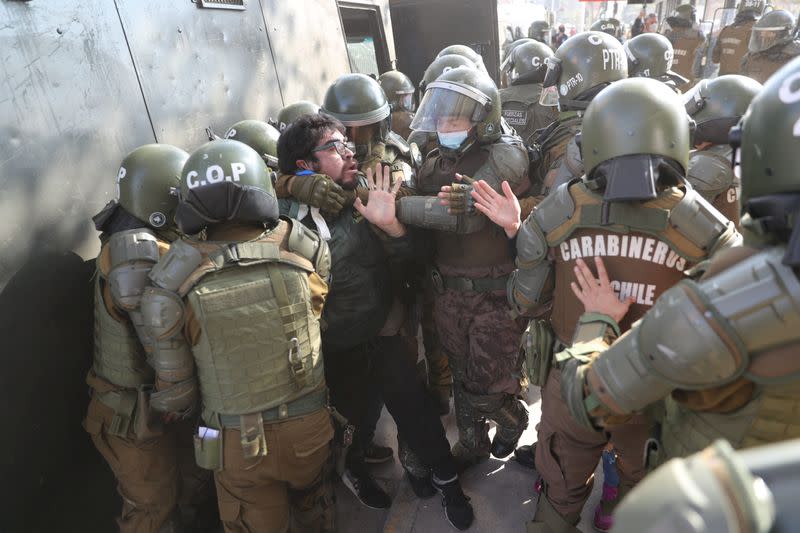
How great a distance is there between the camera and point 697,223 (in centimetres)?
162

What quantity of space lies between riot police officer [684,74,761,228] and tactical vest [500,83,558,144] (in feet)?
6.67

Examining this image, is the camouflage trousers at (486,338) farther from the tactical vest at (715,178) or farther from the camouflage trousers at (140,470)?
the camouflage trousers at (140,470)

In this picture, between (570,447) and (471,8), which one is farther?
(471,8)

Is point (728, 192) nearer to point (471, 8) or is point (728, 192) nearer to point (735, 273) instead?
point (735, 273)

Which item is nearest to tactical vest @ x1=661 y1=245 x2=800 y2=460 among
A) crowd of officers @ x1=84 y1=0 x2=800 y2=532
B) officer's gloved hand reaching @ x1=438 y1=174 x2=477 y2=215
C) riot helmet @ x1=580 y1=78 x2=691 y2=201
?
crowd of officers @ x1=84 y1=0 x2=800 y2=532

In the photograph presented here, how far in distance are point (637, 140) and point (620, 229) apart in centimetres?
29

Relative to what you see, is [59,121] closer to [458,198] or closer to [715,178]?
[458,198]

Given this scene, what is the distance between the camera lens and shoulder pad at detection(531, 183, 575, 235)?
5.91 feet

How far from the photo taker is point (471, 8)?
8.03m

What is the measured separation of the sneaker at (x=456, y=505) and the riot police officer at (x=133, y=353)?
136 centimetres

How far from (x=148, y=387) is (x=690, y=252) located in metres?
2.24

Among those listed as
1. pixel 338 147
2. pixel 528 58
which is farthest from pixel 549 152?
pixel 528 58

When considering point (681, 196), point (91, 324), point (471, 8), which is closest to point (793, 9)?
point (471, 8)

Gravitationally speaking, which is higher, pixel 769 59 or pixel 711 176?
pixel 711 176
